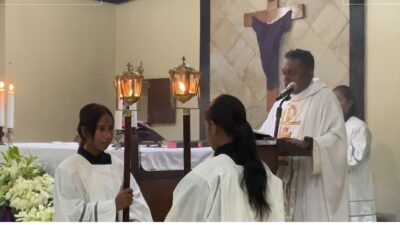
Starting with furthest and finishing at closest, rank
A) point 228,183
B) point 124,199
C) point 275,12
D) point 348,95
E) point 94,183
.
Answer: point 275,12
point 348,95
point 94,183
point 124,199
point 228,183

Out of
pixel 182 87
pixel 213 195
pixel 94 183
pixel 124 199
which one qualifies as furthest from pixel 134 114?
pixel 213 195

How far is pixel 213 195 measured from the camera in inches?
89.5

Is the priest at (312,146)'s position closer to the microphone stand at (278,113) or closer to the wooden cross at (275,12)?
the microphone stand at (278,113)

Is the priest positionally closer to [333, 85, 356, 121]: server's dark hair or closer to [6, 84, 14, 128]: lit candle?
[333, 85, 356, 121]: server's dark hair

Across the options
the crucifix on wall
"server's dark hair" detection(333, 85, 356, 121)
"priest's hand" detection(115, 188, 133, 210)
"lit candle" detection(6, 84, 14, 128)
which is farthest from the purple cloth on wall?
"lit candle" detection(6, 84, 14, 128)

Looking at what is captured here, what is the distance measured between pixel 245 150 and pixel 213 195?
0.22 meters

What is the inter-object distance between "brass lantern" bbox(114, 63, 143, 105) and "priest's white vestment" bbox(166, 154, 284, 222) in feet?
2.68

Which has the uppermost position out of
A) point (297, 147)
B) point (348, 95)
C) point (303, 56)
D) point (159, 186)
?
point (303, 56)

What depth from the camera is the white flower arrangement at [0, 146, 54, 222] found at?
3.08 metres

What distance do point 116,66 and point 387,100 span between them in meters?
1.52

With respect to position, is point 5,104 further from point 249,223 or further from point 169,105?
point 249,223

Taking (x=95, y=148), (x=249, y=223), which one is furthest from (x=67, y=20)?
(x=249, y=223)

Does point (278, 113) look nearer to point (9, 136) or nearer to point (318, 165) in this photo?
point (318, 165)

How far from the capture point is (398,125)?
3191mm
